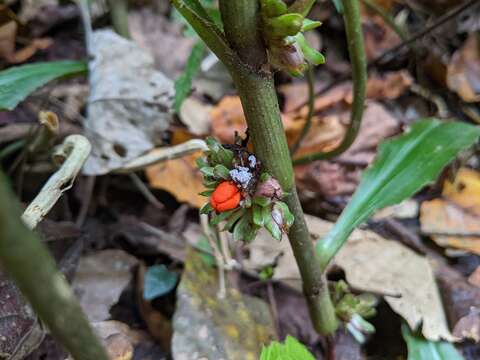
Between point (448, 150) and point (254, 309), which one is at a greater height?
point (448, 150)

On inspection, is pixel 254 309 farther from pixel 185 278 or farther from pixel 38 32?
pixel 38 32

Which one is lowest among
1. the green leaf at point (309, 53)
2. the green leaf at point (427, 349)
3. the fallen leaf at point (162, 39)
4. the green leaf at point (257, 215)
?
the green leaf at point (427, 349)

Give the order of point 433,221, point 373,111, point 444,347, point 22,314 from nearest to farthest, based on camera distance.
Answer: point 22,314
point 444,347
point 433,221
point 373,111

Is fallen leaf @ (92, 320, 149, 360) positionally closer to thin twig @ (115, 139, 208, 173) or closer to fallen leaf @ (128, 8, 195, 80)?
thin twig @ (115, 139, 208, 173)

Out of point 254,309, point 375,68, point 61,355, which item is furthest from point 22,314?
point 375,68

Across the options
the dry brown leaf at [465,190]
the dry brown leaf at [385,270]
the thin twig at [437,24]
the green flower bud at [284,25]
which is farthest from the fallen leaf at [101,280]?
the thin twig at [437,24]

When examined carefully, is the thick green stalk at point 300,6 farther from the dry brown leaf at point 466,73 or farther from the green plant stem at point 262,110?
the dry brown leaf at point 466,73
